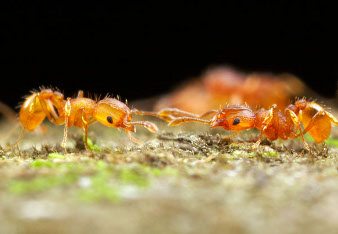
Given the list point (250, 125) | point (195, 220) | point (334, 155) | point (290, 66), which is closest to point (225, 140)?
point (250, 125)

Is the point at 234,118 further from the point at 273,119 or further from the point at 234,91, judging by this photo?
the point at 234,91

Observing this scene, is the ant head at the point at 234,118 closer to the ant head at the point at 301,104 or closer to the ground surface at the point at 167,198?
the ant head at the point at 301,104

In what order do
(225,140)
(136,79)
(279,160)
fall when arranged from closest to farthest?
1. (279,160)
2. (225,140)
3. (136,79)

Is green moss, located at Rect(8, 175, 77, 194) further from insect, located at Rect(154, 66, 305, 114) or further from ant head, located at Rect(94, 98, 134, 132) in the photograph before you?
insect, located at Rect(154, 66, 305, 114)

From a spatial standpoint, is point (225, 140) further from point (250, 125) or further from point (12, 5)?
point (12, 5)

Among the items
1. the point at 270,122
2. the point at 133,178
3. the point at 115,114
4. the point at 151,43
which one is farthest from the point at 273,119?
the point at 151,43
